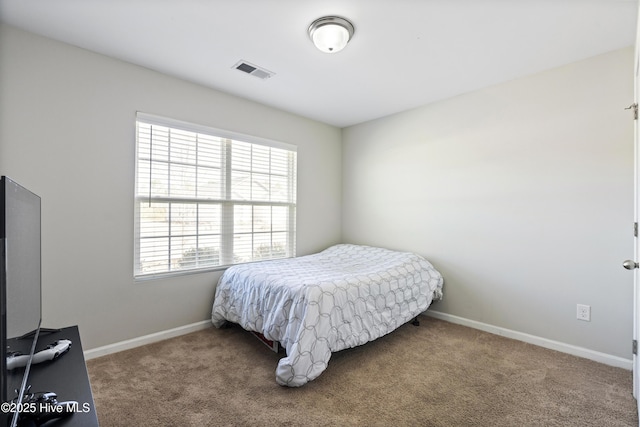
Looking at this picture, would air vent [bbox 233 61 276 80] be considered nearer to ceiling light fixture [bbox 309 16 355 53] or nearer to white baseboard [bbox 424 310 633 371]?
ceiling light fixture [bbox 309 16 355 53]

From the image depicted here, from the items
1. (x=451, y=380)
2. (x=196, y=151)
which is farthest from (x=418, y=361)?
(x=196, y=151)

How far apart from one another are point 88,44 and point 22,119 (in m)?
0.70

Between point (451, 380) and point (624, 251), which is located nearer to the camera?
point (451, 380)

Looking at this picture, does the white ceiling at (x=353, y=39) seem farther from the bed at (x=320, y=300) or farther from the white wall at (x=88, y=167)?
the bed at (x=320, y=300)

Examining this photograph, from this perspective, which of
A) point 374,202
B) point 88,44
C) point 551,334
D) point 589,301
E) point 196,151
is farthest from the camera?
point 374,202

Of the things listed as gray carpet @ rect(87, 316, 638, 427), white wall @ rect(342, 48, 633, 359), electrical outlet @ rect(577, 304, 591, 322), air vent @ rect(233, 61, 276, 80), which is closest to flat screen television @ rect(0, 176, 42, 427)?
gray carpet @ rect(87, 316, 638, 427)

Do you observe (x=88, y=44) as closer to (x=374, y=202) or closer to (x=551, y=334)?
(x=374, y=202)

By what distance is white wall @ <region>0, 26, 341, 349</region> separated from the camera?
2.05 meters

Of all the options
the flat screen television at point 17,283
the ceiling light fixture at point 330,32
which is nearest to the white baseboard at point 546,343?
the ceiling light fixture at point 330,32

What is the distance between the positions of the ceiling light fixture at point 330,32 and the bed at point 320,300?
5.41 feet

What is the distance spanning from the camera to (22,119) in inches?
80.4

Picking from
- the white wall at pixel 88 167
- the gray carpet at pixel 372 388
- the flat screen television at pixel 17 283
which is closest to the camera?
the flat screen television at pixel 17 283

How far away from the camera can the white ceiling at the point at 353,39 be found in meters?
1.81

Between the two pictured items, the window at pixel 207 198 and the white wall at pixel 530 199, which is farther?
the window at pixel 207 198
